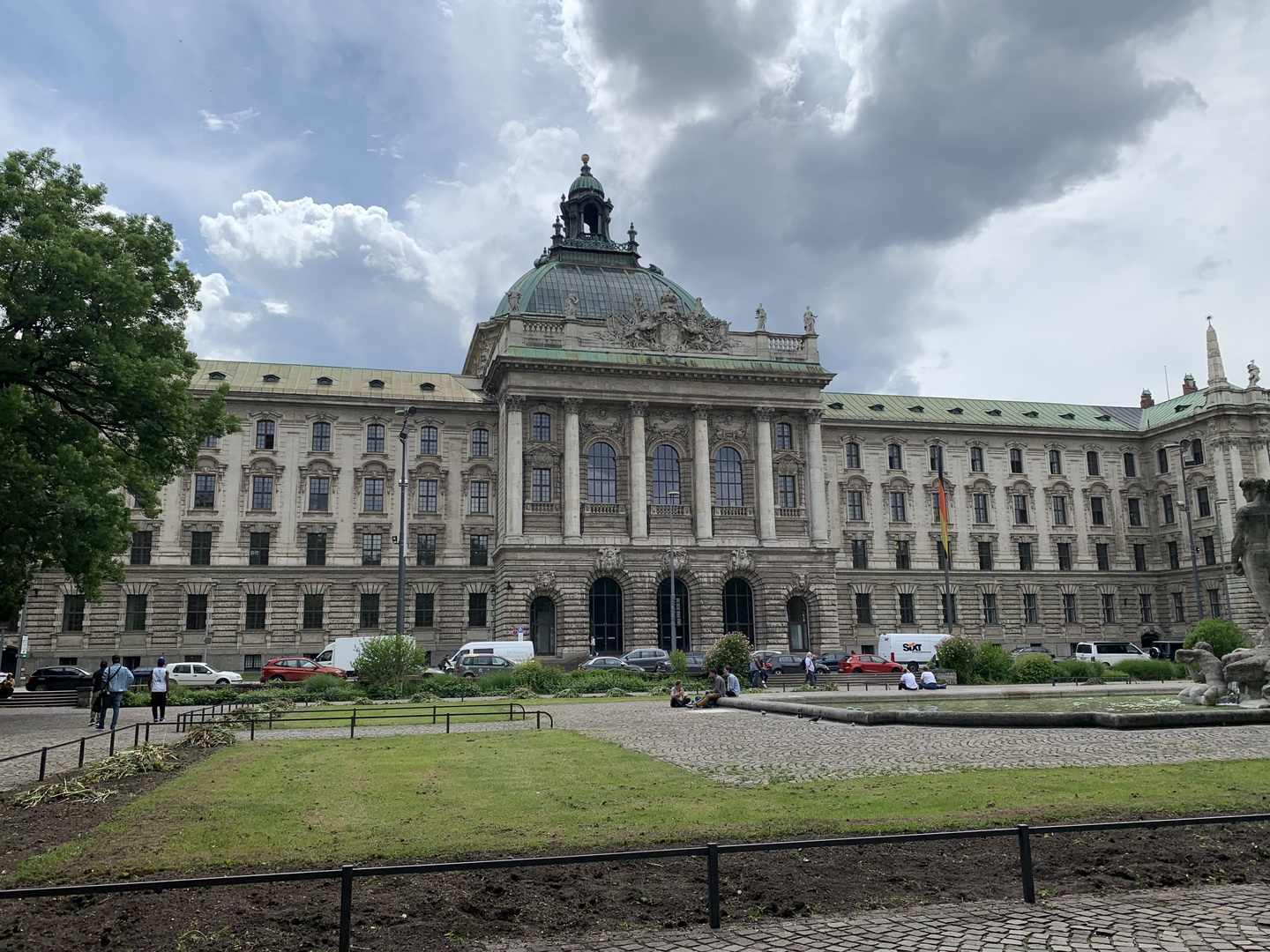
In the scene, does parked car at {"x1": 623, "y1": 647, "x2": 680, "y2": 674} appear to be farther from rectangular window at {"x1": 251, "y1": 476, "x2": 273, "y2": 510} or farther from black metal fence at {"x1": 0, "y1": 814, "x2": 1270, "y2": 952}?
black metal fence at {"x1": 0, "y1": 814, "x2": 1270, "y2": 952}

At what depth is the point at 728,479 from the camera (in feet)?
221

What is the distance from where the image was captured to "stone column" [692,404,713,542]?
214 ft

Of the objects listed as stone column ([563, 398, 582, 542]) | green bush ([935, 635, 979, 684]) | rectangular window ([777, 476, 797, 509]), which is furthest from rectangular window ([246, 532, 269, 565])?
green bush ([935, 635, 979, 684])

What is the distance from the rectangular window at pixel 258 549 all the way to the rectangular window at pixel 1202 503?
69179mm

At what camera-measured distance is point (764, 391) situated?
6788 centimetres

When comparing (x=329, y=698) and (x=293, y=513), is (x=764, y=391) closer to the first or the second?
(x=293, y=513)

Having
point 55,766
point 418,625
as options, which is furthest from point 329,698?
point 418,625

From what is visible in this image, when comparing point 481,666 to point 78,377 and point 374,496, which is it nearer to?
point 374,496

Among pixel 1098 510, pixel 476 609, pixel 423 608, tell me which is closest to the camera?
pixel 423 608

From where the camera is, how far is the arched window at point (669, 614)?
6425 cm

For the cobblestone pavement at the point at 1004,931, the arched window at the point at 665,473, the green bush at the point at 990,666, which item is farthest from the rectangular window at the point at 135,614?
the cobblestone pavement at the point at 1004,931

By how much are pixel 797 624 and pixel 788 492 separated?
8.96 m

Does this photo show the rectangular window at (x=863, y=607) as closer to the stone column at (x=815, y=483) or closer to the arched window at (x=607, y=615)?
the stone column at (x=815, y=483)

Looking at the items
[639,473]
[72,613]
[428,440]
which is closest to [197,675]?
[72,613]
